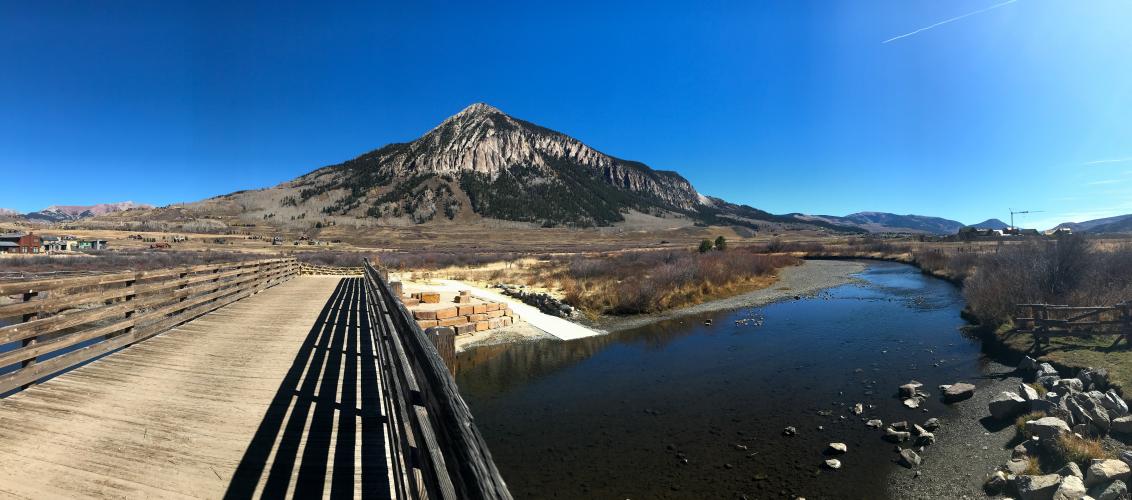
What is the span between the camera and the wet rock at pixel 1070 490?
6145mm

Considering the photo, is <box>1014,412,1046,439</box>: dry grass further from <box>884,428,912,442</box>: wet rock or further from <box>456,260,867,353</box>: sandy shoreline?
<box>456,260,867,353</box>: sandy shoreline

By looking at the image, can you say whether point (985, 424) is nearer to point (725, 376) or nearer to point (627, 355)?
point (725, 376)

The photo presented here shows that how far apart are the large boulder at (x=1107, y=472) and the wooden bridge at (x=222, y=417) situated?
30.1ft

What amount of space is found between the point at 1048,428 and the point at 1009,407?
1.66 metres

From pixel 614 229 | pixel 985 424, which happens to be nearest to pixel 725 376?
pixel 985 424

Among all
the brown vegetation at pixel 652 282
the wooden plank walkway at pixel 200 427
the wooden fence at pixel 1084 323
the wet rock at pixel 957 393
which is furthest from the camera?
the brown vegetation at pixel 652 282

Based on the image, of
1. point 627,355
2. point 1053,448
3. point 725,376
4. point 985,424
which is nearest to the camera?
point 1053,448

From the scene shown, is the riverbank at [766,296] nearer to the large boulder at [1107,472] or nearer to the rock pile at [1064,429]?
the rock pile at [1064,429]

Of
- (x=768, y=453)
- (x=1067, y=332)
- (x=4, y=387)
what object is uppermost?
(x=4, y=387)

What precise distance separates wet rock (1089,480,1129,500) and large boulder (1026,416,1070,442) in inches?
72.6

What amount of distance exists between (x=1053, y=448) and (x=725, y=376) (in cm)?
643

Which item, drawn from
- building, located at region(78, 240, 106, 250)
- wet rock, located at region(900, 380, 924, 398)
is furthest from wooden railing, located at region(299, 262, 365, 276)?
building, located at region(78, 240, 106, 250)

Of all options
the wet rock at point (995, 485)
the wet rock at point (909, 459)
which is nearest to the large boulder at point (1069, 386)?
the wet rock at point (995, 485)

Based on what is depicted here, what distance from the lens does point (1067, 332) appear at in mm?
13430
